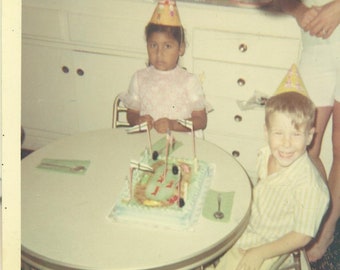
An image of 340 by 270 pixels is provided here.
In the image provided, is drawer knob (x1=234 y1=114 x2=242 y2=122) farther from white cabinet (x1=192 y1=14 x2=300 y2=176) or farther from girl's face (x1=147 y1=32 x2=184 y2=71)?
girl's face (x1=147 y1=32 x2=184 y2=71)

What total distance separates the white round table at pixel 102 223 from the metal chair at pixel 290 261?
142 millimetres

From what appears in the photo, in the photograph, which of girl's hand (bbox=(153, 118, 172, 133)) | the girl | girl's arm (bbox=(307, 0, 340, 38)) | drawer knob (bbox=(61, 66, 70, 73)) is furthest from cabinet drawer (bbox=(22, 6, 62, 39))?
girl's arm (bbox=(307, 0, 340, 38))

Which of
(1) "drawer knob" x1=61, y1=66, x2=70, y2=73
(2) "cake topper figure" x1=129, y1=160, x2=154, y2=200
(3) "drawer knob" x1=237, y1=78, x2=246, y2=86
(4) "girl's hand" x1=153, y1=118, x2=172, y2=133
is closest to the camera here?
(2) "cake topper figure" x1=129, y1=160, x2=154, y2=200

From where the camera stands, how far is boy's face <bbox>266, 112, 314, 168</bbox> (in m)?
1.20

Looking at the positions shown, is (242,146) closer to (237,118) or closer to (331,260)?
(237,118)

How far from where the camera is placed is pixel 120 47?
2.09m

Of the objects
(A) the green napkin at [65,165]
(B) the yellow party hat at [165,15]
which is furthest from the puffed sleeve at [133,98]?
(A) the green napkin at [65,165]

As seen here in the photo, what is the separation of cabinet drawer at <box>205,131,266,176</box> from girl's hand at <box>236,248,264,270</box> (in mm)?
978

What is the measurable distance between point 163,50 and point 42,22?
2.38 feet

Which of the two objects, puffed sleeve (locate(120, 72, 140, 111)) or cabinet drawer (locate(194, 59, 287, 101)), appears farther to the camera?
cabinet drawer (locate(194, 59, 287, 101))

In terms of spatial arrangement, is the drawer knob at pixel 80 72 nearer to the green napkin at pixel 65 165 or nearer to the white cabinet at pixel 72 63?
the white cabinet at pixel 72 63

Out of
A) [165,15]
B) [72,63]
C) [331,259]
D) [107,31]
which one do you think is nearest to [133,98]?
[165,15]

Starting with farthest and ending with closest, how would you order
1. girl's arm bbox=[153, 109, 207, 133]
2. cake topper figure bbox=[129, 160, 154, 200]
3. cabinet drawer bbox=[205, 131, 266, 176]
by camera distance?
cabinet drawer bbox=[205, 131, 266, 176] < girl's arm bbox=[153, 109, 207, 133] < cake topper figure bbox=[129, 160, 154, 200]

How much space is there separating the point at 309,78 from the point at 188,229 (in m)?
0.82
